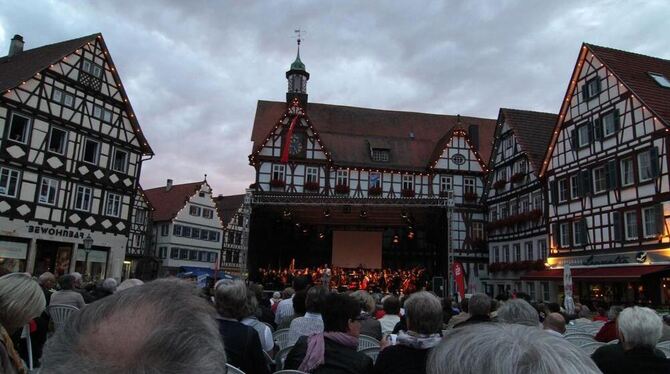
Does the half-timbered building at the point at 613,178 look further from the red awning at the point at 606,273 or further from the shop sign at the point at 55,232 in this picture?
the shop sign at the point at 55,232

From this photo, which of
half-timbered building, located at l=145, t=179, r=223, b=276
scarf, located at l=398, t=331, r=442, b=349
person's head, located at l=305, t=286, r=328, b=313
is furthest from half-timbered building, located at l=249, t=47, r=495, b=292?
scarf, located at l=398, t=331, r=442, b=349

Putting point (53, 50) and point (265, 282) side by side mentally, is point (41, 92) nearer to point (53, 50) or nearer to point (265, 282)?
point (53, 50)

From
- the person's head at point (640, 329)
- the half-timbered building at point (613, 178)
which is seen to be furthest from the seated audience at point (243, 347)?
the half-timbered building at point (613, 178)

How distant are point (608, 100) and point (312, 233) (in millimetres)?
17916

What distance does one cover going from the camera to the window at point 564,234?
22.5 metres

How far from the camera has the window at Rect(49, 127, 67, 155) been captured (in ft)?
66.6

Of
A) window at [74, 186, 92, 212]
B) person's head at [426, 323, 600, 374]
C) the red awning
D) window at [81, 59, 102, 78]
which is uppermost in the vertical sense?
window at [81, 59, 102, 78]

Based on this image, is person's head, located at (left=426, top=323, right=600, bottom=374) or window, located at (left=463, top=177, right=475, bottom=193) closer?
person's head, located at (left=426, top=323, right=600, bottom=374)

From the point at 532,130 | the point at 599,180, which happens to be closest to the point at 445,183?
the point at 532,130

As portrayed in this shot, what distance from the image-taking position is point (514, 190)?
91.0 feet

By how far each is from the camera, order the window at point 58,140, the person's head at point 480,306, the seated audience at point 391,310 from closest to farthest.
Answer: the person's head at point 480,306 < the seated audience at point 391,310 < the window at point 58,140

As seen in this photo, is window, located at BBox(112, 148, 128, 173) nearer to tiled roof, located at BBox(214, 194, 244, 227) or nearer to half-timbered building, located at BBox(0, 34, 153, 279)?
half-timbered building, located at BBox(0, 34, 153, 279)

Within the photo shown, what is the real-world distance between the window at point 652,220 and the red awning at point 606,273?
1.26 m

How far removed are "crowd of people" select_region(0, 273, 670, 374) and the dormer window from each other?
89.1ft
